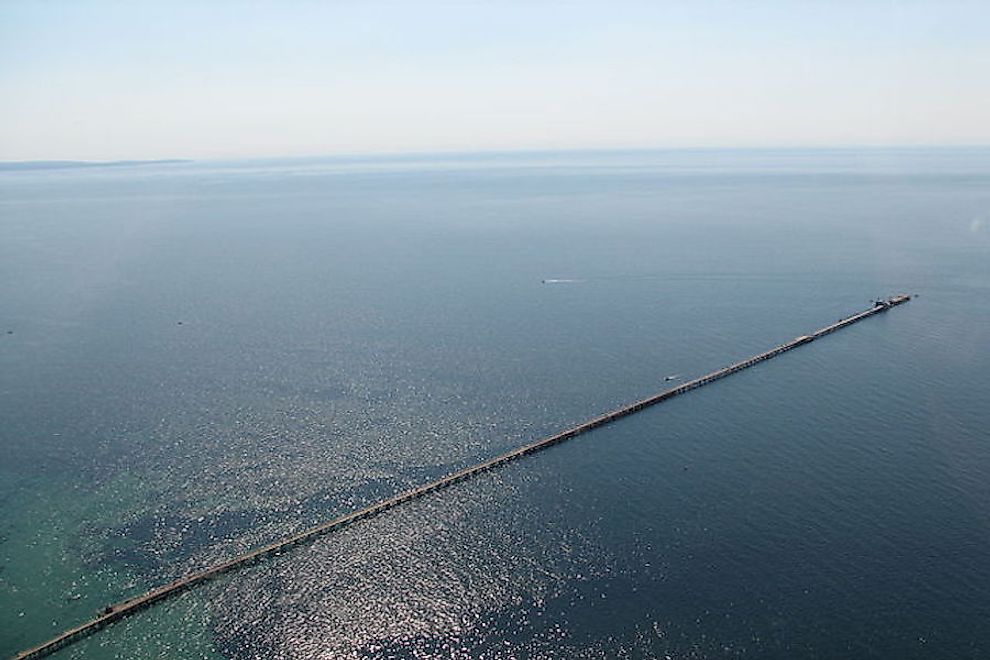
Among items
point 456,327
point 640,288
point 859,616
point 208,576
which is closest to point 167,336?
point 456,327

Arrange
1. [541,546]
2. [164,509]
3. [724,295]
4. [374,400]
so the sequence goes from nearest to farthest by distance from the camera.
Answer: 1. [541,546]
2. [164,509]
3. [374,400]
4. [724,295]

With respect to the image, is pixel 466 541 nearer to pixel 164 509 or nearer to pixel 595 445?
pixel 595 445

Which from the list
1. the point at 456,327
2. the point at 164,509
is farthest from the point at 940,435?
the point at 164,509

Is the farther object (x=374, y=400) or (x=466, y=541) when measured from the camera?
(x=374, y=400)

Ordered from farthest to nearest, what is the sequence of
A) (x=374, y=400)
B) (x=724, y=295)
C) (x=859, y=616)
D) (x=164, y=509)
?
(x=724, y=295), (x=374, y=400), (x=164, y=509), (x=859, y=616)

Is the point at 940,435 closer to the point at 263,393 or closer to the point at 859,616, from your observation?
the point at 859,616

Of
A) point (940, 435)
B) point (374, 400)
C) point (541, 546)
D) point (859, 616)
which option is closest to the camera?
point (859, 616)
